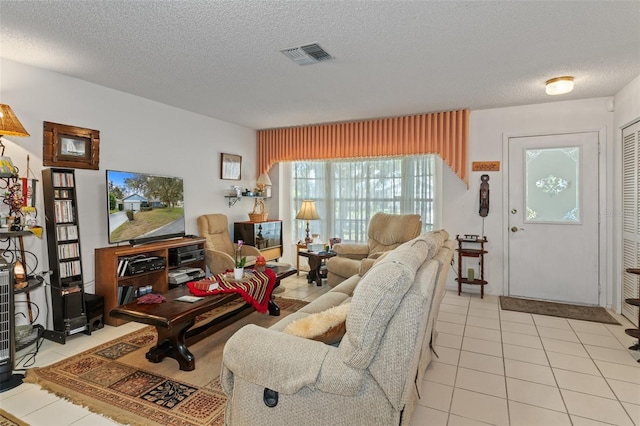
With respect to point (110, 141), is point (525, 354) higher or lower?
lower

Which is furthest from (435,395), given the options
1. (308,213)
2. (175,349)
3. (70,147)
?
(70,147)

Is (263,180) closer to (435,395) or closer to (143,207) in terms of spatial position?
(143,207)

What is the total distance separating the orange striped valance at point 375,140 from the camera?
4.76 meters

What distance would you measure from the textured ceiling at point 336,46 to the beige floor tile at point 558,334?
8.15 ft

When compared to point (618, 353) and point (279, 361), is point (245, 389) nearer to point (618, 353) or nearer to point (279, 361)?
point (279, 361)

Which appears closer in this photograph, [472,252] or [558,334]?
[558,334]

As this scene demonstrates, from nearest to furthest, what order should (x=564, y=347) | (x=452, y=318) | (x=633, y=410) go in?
1. (x=633, y=410)
2. (x=564, y=347)
3. (x=452, y=318)

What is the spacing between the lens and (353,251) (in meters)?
4.80

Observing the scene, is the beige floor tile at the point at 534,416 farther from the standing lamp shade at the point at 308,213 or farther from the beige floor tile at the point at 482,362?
Result: the standing lamp shade at the point at 308,213

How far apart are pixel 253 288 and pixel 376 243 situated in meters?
2.21

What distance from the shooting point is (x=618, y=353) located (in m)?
2.88

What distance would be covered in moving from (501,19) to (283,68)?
1.79 m

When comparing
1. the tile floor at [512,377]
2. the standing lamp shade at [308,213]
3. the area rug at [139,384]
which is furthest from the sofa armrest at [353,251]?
the area rug at [139,384]

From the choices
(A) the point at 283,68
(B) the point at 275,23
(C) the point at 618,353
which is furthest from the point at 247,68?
(C) the point at 618,353
